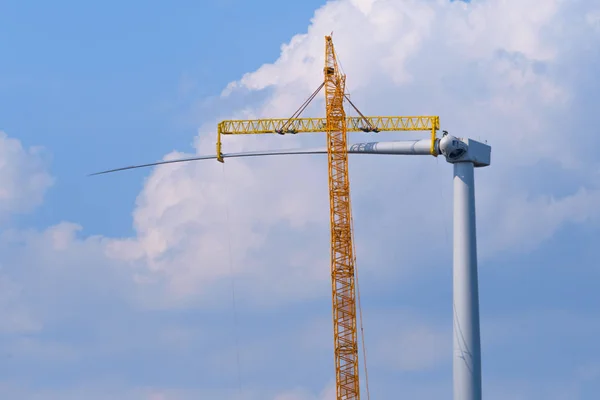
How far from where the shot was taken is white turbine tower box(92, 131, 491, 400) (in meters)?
136

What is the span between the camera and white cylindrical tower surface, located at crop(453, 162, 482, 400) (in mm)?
135500

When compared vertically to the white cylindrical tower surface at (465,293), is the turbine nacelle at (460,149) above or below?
above

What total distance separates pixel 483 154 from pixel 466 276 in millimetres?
13445

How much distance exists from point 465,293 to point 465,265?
9.20ft

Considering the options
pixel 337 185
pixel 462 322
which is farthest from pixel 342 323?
pixel 462 322

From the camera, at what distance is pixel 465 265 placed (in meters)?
138

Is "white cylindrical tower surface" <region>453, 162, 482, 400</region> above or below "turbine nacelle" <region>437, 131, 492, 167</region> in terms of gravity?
below

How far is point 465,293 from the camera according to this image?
450ft

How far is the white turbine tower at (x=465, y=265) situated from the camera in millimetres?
135750

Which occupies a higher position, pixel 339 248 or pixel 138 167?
pixel 138 167

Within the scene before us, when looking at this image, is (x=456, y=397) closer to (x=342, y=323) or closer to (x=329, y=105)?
(x=342, y=323)

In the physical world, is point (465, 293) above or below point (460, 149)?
below

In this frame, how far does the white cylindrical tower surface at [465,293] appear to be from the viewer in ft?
445

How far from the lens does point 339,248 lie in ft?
523
